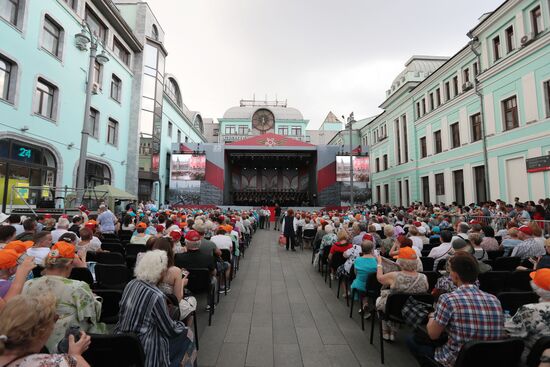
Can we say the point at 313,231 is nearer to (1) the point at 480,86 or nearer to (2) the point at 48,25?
(1) the point at 480,86

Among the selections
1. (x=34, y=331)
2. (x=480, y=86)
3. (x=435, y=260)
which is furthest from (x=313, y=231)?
(x=480, y=86)

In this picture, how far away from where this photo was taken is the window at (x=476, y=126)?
15.7 m

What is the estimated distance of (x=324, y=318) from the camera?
412cm

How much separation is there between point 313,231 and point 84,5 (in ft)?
57.6

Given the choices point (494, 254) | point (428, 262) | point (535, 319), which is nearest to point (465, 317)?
point (535, 319)

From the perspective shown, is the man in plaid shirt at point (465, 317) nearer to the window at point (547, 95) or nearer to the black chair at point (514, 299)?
the black chair at point (514, 299)

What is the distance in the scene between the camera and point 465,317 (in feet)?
6.33

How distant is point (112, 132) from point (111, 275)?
18217 millimetres

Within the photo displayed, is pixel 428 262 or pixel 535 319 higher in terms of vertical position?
pixel 535 319

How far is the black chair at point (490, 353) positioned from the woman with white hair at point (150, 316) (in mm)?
2059

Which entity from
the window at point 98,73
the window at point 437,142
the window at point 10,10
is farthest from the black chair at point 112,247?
the window at point 437,142

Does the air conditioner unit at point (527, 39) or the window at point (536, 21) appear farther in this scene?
the air conditioner unit at point (527, 39)

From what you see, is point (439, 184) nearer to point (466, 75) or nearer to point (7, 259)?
point (466, 75)

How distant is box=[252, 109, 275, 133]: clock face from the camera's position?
43.7 m
